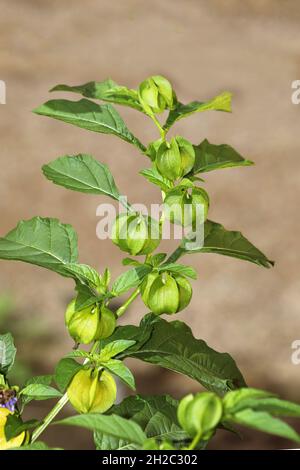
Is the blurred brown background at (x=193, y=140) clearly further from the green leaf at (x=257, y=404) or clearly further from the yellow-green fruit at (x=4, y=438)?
the green leaf at (x=257, y=404)

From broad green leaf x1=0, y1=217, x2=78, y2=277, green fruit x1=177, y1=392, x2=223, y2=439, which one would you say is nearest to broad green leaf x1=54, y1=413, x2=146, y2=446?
green fruit x1=177, y1=392, x2=223, y2=439

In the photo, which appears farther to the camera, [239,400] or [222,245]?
[222,245]

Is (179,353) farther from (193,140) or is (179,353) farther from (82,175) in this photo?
(193,140)

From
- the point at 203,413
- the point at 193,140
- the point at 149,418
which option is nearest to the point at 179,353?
the point at 149,418

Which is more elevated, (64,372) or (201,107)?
(201,107)

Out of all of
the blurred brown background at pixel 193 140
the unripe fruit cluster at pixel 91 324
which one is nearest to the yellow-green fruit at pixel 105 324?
the unripe fruit cluster at pixel 91 324

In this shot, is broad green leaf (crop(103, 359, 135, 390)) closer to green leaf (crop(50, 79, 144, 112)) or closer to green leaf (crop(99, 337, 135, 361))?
green leaf (crop(99, 337, 135, 361))

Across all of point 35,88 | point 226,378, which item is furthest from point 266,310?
point 226,378
